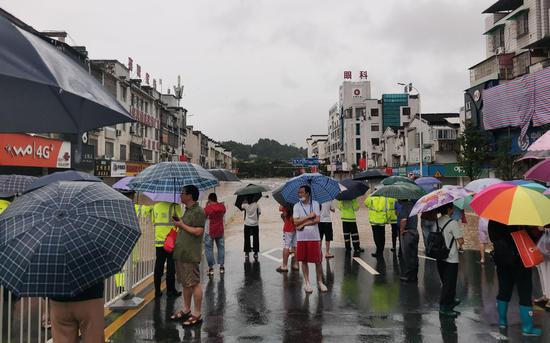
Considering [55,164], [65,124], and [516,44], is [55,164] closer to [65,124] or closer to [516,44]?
[65,124]

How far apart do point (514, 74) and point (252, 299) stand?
87.5 ft

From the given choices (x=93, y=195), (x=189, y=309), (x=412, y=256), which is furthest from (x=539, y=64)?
(x=93, y=195)

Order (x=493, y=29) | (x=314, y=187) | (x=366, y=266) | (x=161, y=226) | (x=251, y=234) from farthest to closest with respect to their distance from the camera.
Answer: (x=493, y=29) → (x=251, y=234) → (x=366, y=266) → (x=314, y=187) → (x=161, y=226)

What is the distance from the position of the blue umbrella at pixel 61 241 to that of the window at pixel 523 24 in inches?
1173

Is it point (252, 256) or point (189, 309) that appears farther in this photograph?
point (252, 256)

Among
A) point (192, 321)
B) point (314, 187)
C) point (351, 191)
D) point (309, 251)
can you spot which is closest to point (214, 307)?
point (192, 321)

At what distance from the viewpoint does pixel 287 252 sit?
8422 mm

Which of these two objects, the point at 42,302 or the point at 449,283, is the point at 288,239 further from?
the point at 42,302

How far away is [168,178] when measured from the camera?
226 inches

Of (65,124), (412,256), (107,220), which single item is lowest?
(412,256)

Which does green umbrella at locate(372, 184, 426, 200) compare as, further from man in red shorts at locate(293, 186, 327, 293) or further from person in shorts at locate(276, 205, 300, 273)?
man in red shorts at locate(293, 186, 327, 293)

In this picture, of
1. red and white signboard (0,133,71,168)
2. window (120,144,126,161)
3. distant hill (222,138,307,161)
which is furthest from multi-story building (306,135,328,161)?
red and white signboard (0,133,71,168)

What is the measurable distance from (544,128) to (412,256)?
1906 centimetres

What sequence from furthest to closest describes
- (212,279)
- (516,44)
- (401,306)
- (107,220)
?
(516,44) → (212,279) → (401,306) → (107,220)
